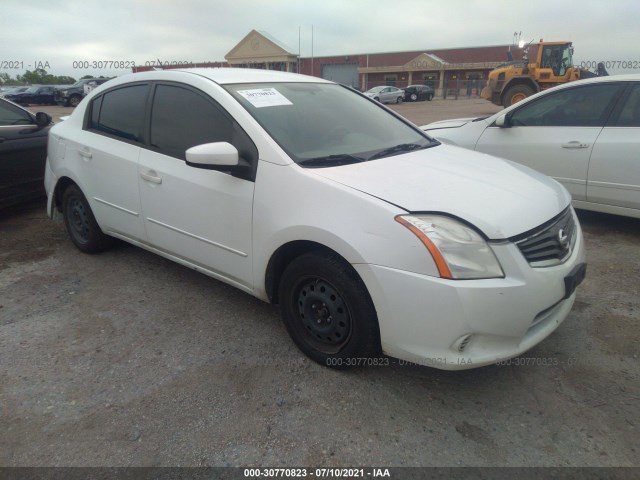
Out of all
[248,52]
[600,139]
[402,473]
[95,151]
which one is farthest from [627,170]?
[248,52]

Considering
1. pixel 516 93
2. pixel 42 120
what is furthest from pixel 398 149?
pixel 516 93

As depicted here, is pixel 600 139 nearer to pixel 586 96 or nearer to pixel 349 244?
pixel 586 96

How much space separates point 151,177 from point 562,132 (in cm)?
398

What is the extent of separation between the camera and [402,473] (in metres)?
1.97

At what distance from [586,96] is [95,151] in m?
4.61

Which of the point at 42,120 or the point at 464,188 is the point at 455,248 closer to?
the point at 464,188

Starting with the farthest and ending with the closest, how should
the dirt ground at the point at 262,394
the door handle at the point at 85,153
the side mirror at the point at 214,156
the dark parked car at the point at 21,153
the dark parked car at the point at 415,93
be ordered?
the dark parked car at the point at 415,93, the dark parked car at the point at 21,153, the door handle at the point at 85,153, the side mirror at the point at 214,156, the dirt ground at the point at 262,394

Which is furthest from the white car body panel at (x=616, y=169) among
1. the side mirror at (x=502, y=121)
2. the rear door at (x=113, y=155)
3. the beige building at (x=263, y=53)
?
the beige building at (x=263, y=53)

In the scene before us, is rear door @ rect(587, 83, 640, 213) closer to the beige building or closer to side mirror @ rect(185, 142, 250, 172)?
side mirror @ rect(185, 142, 250, 172)

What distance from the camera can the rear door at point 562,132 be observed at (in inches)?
181

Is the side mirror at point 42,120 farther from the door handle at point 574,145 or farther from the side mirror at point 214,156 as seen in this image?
the door handle at point 574,145

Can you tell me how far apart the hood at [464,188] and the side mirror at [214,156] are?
1.60ft

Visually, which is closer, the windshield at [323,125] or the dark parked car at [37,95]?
the windshield at [323,125]

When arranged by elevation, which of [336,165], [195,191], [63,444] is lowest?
[63,444]
